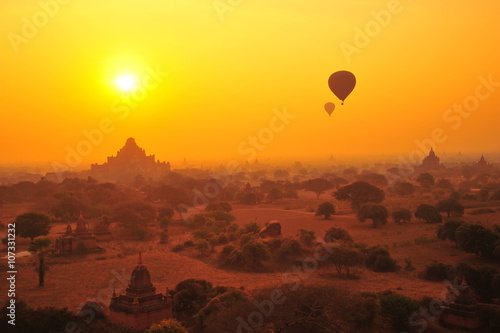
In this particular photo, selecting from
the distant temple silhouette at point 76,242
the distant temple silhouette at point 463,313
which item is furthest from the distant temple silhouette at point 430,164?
the distant temple silhouette at point 463,313

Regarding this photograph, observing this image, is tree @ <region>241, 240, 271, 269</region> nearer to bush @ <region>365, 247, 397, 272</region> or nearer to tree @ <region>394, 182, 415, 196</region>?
bush @ <region>365, 247, 397, 272</region>

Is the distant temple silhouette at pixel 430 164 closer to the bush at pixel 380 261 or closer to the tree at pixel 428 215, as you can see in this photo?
the tree at pixel 428 215

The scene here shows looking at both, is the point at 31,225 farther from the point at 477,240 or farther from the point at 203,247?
the point at 477,240

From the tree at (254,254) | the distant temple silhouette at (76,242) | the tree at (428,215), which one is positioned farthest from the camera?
the tree at (428,215)

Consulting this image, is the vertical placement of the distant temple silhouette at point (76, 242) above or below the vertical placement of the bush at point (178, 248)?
above

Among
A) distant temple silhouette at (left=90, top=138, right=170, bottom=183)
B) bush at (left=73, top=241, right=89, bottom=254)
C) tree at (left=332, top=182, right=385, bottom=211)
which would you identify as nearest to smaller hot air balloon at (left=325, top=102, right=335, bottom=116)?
tree at (left=332, top=182, right=385, bottom=211)

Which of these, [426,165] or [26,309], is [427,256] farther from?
[426,165]
